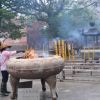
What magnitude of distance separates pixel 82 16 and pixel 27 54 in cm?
1279

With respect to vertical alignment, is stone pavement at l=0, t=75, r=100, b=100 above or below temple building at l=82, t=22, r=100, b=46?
below

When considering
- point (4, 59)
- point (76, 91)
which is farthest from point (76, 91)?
point (4, 59)

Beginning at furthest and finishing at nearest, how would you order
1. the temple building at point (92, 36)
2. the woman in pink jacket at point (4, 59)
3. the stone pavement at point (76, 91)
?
the temple building at point (92, 36)
the woman in pink jacket at point (4, 59)
the stone pavement at point (76, 91)

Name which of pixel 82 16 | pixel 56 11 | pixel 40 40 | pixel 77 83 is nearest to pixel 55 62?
pixel 77 83

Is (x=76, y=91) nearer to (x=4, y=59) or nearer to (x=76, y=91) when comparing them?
(x=76, y=91)

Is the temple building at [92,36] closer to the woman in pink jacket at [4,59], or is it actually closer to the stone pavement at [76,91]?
the stone pavement at [76,91]

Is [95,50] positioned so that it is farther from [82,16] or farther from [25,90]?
[25,90]

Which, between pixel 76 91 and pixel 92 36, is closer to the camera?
pixel 76 91

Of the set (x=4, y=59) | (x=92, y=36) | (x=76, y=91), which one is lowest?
(x=76, y=91)

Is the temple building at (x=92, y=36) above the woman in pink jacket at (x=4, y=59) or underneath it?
above

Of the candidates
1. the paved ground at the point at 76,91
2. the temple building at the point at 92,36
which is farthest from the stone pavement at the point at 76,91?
the temple building at the point at 92,36

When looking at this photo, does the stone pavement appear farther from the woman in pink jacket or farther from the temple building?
the temple building

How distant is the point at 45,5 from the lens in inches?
657

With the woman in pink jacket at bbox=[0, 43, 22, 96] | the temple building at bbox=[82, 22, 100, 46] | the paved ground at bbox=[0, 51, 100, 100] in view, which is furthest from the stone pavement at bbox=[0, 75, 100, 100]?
the temple building at bbox=[82, 22, 100, 46]
